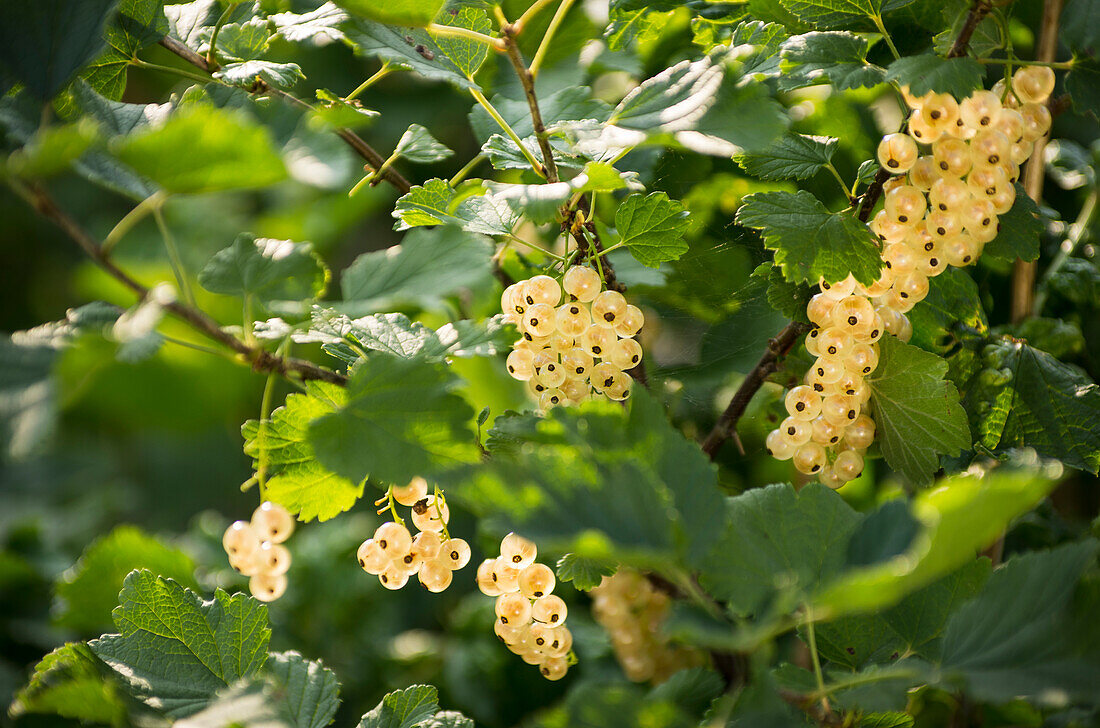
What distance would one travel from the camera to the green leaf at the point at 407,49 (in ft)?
1.25

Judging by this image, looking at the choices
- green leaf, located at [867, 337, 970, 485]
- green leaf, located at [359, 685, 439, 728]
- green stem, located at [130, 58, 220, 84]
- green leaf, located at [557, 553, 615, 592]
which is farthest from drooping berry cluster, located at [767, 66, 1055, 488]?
green stem, located at [130, 58, 220, 84]

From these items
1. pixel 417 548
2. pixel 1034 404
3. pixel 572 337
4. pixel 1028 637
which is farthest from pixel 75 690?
A: pixel 1034 404

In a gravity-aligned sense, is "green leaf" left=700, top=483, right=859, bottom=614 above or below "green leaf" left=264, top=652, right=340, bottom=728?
above

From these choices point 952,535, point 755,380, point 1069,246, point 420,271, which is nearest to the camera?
point 952,535

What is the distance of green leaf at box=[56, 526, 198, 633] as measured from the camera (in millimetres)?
559

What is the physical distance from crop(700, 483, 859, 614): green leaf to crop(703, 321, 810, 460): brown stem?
90mm

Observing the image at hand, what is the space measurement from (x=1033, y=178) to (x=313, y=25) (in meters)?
0.48

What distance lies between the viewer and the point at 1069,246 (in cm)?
55

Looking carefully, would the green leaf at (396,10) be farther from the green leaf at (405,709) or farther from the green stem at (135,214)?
the green leaf at (405,709)

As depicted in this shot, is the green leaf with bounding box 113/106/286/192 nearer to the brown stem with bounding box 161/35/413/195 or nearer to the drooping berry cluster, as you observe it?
the brown stem with bounding box 161/35/413/195

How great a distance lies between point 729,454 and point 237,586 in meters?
0.40

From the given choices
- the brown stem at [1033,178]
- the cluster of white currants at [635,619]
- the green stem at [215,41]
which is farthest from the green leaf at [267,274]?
the brown stem at [1033,178]

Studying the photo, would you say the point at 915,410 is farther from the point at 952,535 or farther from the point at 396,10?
the point at 396,10

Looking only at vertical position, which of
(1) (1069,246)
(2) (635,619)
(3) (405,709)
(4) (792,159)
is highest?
(4) (792,159)
